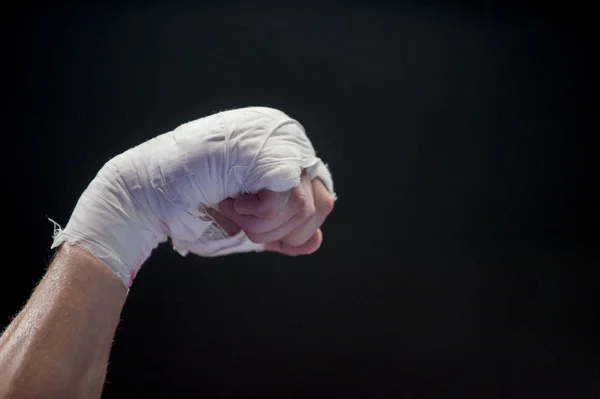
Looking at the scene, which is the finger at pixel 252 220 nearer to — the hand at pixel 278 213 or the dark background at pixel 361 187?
the hand at pixel 278 213

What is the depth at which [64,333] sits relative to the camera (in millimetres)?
601

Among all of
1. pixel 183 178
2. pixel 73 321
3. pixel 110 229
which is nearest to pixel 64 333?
pixel 73 321

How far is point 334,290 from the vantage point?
137 cm

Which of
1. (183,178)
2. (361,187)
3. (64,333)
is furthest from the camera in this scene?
(361,187)

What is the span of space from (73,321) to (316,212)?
1.29 ft

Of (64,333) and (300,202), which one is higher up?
(300,202)

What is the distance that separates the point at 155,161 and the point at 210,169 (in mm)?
87

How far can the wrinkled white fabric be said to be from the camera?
2.33 ft

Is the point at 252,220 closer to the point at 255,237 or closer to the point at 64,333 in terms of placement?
the point at 255,237

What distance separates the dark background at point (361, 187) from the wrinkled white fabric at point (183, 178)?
0.56 meters

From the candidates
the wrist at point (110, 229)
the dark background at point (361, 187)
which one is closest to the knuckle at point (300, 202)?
the wrist at point (110, 229)

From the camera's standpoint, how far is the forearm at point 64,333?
57 cm

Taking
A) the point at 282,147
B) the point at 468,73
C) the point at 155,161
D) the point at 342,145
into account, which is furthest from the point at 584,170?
the point at 155,161

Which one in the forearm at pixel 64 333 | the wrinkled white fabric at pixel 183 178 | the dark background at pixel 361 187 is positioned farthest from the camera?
the dark background at pixel 361 187
